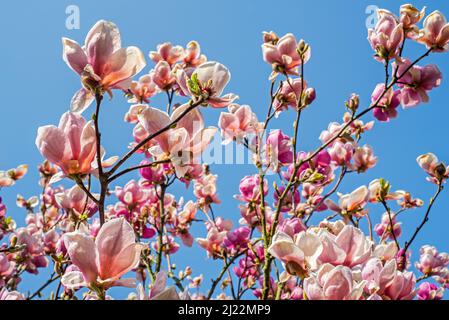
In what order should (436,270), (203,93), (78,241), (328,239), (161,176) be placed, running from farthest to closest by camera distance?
(436,270) → (161,176) → (203,93) → (328,239) → (78,241)

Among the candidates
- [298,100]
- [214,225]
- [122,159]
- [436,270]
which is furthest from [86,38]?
[436,270]

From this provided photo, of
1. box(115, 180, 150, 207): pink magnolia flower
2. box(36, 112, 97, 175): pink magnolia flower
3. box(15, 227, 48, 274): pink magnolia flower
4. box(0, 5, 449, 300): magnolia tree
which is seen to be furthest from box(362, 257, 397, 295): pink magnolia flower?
box(15, 227, 48, 274): pink magnolia flower

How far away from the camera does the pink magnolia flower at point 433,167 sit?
2227mm

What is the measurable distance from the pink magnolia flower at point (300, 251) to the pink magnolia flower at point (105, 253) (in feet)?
1.08

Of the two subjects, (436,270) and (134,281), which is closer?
(134,281)

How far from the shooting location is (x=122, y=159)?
1.02m

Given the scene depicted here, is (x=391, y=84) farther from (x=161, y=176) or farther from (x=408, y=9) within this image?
(x=161, y=176)

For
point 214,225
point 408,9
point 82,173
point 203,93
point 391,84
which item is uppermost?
point 408,9

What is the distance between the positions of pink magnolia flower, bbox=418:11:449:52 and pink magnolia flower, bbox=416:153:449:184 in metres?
0.61

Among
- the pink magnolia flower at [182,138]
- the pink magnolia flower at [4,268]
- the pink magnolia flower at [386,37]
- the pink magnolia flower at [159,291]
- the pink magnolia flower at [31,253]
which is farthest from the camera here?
the pink magnolia flower at [31,253]

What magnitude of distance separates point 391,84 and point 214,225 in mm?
1358

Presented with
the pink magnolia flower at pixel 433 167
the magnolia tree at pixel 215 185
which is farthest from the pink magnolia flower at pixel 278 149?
the pink magnolia flower at pixel 433 167

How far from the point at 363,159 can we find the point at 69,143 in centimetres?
179

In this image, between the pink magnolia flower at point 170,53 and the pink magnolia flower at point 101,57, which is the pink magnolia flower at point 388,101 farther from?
the pink magnolia flower at point 101,57
